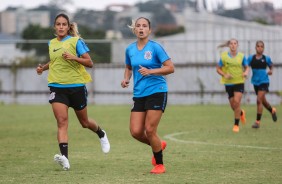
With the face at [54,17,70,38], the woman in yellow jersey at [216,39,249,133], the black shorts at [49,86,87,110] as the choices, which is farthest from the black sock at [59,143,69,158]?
the woman in yellow jersey at [216,39,249,133]

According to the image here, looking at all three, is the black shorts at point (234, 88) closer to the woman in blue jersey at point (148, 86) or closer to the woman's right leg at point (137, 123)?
the woman in blue jersey at point (148, 86)

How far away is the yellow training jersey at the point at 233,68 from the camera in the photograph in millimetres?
19859

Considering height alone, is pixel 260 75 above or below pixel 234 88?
above

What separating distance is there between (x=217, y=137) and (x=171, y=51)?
18.1 metres

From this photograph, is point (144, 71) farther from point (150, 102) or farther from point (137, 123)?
point (137, 123)

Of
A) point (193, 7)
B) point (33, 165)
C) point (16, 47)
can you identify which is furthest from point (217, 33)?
point (33, 165)

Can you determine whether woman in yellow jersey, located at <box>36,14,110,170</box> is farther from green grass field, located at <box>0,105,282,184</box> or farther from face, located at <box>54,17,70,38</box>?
green grass field, located at <box>0,105,282,184</box>

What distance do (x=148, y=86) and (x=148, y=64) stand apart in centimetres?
31

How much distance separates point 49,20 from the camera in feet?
227

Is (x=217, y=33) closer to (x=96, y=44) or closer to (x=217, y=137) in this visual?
(x=96, y=44)

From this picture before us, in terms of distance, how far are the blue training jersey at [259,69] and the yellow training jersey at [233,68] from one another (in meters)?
1.41

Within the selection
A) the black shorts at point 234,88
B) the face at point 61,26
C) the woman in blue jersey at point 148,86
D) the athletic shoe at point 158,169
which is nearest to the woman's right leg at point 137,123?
the woman in blue jersey at point 148,86

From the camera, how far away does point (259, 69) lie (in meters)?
21.5

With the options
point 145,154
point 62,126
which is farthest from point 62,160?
point 145,154
